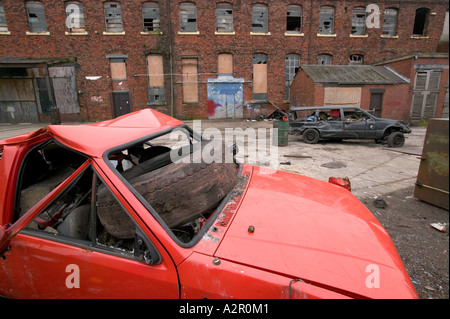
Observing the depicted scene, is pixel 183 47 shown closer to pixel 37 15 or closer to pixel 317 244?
pixel 37 15

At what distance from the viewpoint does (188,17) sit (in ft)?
58.7

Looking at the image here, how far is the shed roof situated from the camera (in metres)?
15.1

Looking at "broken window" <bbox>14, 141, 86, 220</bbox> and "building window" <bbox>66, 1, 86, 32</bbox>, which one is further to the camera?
"building window" <bbox>66, 1, 86, 32</bbox>

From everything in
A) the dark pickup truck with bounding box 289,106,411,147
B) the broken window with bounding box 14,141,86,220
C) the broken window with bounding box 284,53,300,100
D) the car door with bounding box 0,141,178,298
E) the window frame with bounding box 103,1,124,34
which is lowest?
the dark pickup truck with bounding box 289,106,411,147

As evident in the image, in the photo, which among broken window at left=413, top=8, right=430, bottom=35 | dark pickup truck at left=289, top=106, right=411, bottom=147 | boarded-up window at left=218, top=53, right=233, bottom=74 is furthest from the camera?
broken window at left=413, top=8, right=430, bottom=35

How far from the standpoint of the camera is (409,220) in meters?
3.86

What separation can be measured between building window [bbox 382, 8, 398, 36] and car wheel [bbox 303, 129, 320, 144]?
16142mm

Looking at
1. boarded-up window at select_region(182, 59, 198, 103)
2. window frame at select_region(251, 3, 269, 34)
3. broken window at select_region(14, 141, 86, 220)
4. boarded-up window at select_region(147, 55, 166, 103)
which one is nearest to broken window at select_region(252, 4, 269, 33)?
window frame at select_region(251, 3, 269, 34)

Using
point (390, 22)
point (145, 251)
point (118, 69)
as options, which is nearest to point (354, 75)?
point (390, 22)

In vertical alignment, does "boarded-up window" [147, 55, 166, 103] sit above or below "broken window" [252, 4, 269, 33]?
below

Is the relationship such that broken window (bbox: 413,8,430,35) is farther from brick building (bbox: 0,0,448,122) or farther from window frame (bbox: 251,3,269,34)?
window frame (bbox: 251,3,269,34)

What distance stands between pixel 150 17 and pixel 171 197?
1975 centimetres

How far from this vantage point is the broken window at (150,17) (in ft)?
57.3
